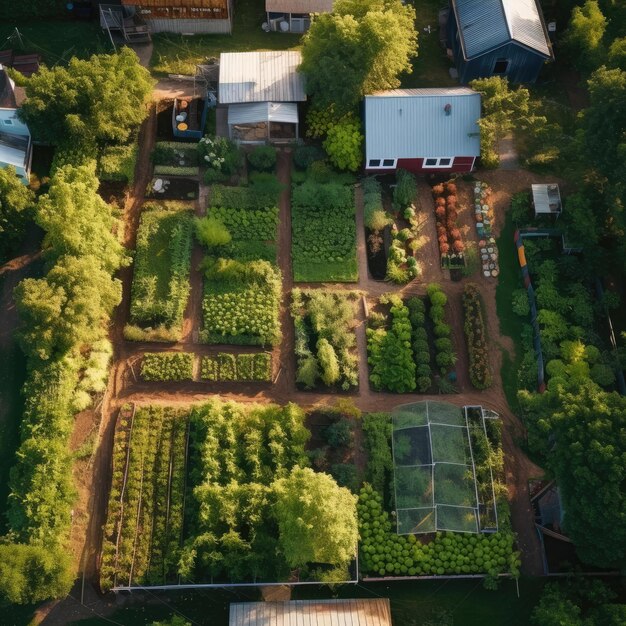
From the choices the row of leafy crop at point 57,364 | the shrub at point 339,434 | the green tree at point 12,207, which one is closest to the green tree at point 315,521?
the shrub at point 339,434

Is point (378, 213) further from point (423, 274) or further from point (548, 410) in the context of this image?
point (548, 410)

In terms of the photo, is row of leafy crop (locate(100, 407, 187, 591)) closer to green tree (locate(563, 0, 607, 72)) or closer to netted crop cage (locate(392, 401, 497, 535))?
netted crop cage (locate(392, 401, 497, 535))

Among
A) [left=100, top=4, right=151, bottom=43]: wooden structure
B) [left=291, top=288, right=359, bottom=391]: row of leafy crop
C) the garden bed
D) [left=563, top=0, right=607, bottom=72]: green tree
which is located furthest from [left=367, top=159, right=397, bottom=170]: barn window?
[left=100, top=4, right=151, bottom=43]: wooden structure

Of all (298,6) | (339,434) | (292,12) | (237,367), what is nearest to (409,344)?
(339,434)

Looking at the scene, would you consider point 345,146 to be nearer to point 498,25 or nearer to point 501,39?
point 501,39

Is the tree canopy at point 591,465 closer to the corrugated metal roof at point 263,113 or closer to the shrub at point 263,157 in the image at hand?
the shrub at point 263,157
